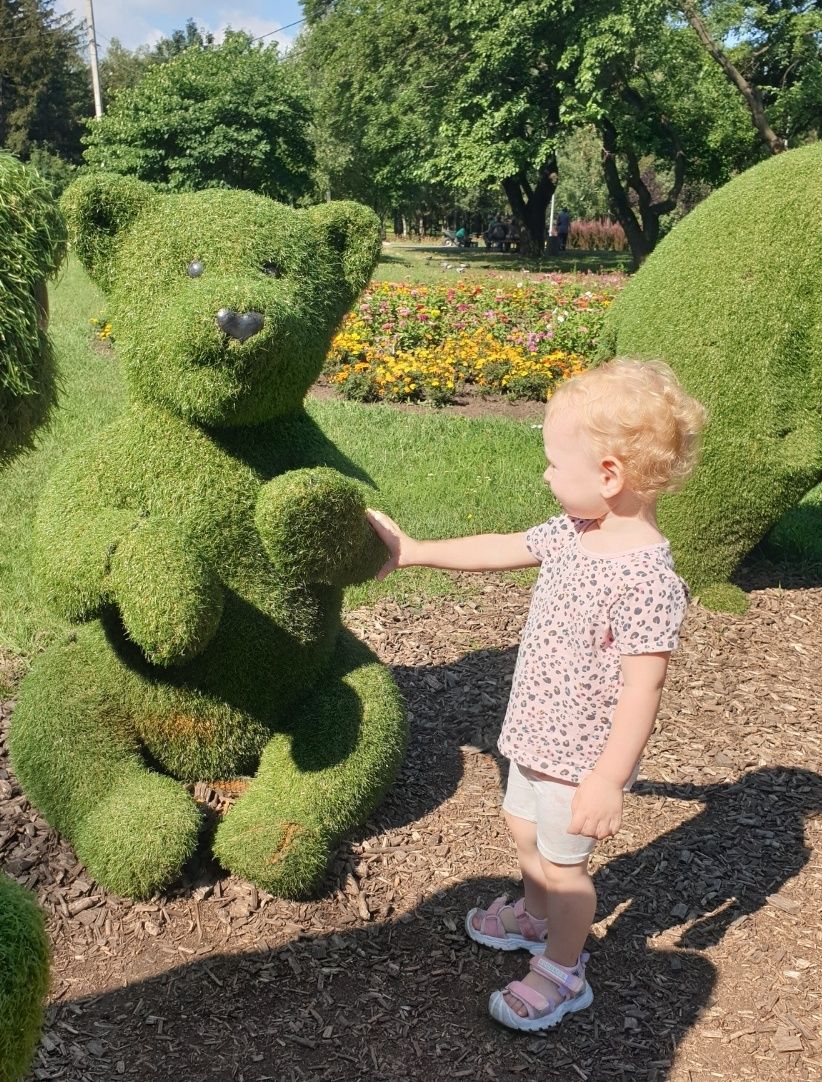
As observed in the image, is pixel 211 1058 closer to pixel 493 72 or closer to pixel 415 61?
pixel 493 72

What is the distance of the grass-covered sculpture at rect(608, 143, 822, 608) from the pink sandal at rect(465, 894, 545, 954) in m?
2.42

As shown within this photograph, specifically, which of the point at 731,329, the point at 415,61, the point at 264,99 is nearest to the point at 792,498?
the point at 731,329

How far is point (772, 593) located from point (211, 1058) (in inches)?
145

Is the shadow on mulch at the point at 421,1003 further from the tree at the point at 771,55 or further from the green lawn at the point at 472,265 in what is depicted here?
the tree at the point at 771,55

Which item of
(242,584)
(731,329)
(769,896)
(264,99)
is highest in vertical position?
(264,99)

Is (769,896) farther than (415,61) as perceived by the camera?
No

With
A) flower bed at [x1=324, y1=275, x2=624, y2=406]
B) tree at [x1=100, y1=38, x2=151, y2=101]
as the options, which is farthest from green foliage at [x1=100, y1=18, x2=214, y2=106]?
flower bed at [x1=324, y1=275, x2=624, y2=406]

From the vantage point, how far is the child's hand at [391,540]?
236cm

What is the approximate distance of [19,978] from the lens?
137cm

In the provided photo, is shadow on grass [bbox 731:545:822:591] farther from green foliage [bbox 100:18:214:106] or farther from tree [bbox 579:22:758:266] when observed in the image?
green foliage [bbox 100:18:214:106]

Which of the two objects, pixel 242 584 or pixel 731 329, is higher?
pixel 731 329

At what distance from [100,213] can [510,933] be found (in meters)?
2.16

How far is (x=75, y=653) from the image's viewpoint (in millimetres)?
2512

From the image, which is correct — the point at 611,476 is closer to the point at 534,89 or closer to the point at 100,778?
the point at 100,778
